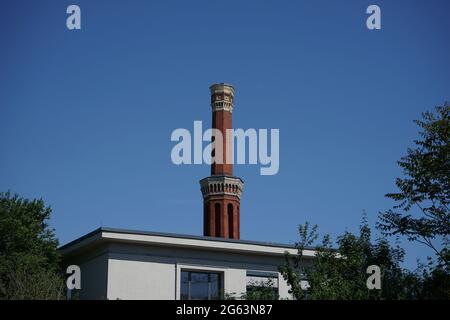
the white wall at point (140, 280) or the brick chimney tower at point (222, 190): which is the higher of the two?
the brick chimney tower at point (222, 190)

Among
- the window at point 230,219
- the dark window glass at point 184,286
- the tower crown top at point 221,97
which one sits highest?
the tower crown top at point 221,97

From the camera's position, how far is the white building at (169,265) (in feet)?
110

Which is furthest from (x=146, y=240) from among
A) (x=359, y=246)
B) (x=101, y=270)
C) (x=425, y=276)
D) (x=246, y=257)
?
(x=425, y=276)

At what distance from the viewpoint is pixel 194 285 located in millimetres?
34875

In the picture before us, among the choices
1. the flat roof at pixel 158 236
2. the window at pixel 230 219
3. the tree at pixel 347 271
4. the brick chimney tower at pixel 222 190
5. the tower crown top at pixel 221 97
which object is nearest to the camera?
the tree at pixel 347 271

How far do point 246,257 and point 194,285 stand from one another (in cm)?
→ 308

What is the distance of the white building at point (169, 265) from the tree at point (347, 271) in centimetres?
431

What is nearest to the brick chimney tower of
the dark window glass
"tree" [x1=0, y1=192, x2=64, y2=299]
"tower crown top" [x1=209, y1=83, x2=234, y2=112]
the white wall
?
"tower crown top" [x1=209, y1=83, x2=234, y2=112]

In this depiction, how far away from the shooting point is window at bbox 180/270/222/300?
3453 cm

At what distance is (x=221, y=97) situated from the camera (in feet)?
246

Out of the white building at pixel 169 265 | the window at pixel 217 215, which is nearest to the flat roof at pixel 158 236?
the white building at pixel 169 265

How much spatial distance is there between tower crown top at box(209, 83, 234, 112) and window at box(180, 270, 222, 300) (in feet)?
133

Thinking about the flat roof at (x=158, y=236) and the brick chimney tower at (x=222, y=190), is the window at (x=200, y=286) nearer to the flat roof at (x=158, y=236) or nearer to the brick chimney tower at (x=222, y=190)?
the flat roof at (x=158, y=236)
